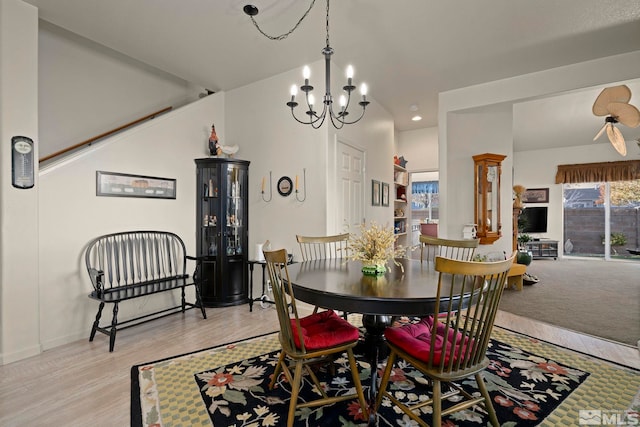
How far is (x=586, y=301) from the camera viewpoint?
4.36 m

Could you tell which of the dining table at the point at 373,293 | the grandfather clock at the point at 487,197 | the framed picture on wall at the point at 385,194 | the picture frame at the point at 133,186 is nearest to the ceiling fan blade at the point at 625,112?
the grandfather clock at the point at 487,197

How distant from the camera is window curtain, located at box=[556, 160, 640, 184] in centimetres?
762

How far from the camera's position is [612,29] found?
305 cm

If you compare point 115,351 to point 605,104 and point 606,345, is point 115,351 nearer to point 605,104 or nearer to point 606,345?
point 606,345

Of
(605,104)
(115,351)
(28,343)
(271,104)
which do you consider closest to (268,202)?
(271,104)

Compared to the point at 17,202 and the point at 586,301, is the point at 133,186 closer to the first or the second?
the point at 17,202

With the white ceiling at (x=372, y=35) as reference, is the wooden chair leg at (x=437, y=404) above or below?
below

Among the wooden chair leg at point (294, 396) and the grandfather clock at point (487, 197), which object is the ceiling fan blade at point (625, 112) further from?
the wooden chair leg at point (294, 396)

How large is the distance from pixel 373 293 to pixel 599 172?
927 centimetres

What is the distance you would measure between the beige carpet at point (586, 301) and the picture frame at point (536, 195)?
247 centimetres

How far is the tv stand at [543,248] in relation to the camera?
8.54 m

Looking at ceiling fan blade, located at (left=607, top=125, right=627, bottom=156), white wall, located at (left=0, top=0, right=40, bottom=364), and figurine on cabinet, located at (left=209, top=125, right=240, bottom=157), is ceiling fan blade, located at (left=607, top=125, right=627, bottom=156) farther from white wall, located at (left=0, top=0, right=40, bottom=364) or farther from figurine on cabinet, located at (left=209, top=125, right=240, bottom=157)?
white wall, located at (left=0, top=0, right=40, bottom=364)

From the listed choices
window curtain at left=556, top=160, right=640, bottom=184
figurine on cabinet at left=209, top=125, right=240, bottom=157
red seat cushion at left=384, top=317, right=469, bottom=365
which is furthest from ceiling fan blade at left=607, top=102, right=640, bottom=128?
window curtain at left=556, top=160, right=640, bottom=184

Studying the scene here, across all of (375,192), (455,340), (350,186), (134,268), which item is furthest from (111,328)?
(375,192)
